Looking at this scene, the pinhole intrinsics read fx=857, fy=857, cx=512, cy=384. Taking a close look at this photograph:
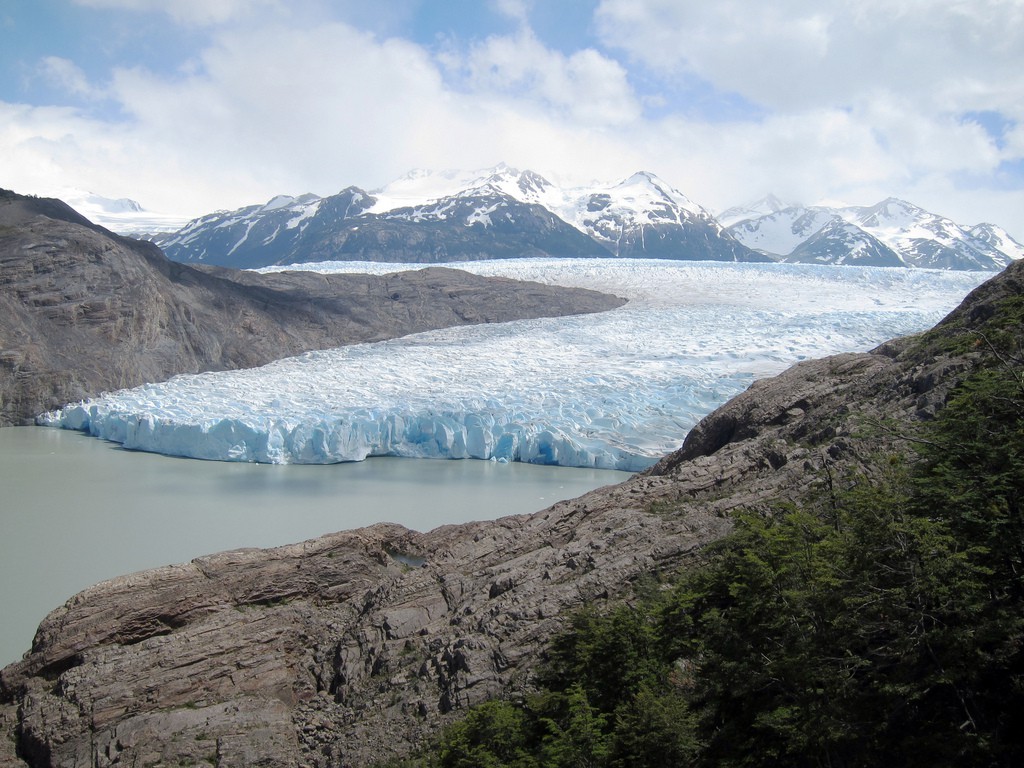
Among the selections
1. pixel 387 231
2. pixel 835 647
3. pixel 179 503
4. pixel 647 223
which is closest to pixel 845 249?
pixel 647 223

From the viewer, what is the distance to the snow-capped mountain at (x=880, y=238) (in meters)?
92.6

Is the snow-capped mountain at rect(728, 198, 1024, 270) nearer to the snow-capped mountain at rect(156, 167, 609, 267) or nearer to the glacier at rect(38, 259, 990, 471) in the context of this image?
the snow-capped mountain at rect(156, 167, 609, 267)

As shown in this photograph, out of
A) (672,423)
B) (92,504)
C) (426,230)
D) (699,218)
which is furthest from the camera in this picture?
(699,218)

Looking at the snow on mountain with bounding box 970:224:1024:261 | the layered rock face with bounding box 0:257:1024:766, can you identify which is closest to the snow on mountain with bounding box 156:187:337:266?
the layered rock face with bounding box 0:257:1024:766

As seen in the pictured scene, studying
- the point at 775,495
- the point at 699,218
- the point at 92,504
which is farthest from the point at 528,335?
the point at 699,218

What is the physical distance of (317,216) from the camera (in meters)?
72.5

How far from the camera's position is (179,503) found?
13.2 meters

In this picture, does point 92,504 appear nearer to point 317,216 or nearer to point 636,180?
point 317,216

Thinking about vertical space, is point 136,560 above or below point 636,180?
below

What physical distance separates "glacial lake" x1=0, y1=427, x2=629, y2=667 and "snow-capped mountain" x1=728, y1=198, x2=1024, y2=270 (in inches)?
3014

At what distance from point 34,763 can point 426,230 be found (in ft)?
200

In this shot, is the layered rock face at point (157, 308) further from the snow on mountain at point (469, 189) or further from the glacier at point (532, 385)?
the snow on mountain at point (469, 189)

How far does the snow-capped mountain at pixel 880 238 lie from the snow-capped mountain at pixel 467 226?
60.0 ft

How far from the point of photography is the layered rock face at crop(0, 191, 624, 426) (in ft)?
72.0
